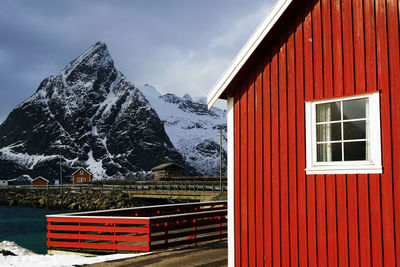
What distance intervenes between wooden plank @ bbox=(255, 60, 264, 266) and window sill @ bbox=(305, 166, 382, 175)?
1034 mm

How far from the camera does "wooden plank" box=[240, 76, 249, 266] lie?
8.13 metres

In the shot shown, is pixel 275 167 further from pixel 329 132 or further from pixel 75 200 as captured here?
pixel 75 200

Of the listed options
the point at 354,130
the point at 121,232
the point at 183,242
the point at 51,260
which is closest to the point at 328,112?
the point at 354,130

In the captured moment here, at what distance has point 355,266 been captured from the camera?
6.68 m

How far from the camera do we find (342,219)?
690cm

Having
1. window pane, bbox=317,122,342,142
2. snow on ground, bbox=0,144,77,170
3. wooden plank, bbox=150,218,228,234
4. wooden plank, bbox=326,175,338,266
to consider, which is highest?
snow on ground, bbox=0,144,77,170

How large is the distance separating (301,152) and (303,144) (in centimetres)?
15

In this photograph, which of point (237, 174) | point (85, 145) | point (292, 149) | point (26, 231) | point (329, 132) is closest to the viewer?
point (329, 132)

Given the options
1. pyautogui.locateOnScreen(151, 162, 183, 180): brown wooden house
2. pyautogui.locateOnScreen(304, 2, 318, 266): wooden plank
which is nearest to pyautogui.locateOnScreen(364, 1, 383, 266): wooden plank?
pyautogui.locateOnScreen(304, 2, 318, 266): wooden plank

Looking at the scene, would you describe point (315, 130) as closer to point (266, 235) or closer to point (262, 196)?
point (262, 196)

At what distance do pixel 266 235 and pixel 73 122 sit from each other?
19912cm

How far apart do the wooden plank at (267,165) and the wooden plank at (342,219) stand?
1.31 m

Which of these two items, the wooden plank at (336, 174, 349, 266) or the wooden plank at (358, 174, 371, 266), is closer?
the wooden plank at (358, 174, 371, 266)

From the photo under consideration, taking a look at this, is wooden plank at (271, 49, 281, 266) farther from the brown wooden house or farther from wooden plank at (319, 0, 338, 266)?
the brown wooden house
